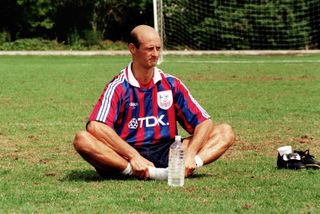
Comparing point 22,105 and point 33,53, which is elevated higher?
point 22,105

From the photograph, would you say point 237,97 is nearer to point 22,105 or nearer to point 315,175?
point 22,105

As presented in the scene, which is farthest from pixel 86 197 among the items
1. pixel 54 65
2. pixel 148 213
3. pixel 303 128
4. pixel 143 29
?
pixel 54 65

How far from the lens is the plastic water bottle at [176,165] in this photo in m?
7.51

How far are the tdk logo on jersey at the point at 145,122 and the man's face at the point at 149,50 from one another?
548 millimetres

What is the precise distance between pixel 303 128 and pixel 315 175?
14.0 ft

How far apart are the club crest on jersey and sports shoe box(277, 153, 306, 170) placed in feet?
4.64

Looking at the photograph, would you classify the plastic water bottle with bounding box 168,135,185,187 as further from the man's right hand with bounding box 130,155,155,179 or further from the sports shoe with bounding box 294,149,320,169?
the sports shoe with bounding box 294,149,320,169

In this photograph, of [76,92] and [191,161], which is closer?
[191,161]

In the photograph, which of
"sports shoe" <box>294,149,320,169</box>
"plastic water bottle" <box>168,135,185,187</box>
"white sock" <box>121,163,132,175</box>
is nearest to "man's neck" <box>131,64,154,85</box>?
"plastic water bottle" <box>168,135,185,187</box>

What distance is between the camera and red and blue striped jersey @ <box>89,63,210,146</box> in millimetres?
7934

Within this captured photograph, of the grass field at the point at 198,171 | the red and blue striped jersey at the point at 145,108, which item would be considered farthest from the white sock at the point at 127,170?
the red and blue striped jersey at the point at 145,108

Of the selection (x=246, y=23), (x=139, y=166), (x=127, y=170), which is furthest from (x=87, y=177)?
(x=246, y=23)

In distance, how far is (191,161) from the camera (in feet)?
25.9

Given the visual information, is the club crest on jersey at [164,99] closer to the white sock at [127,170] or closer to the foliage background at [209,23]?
the white sock at [127,170]
